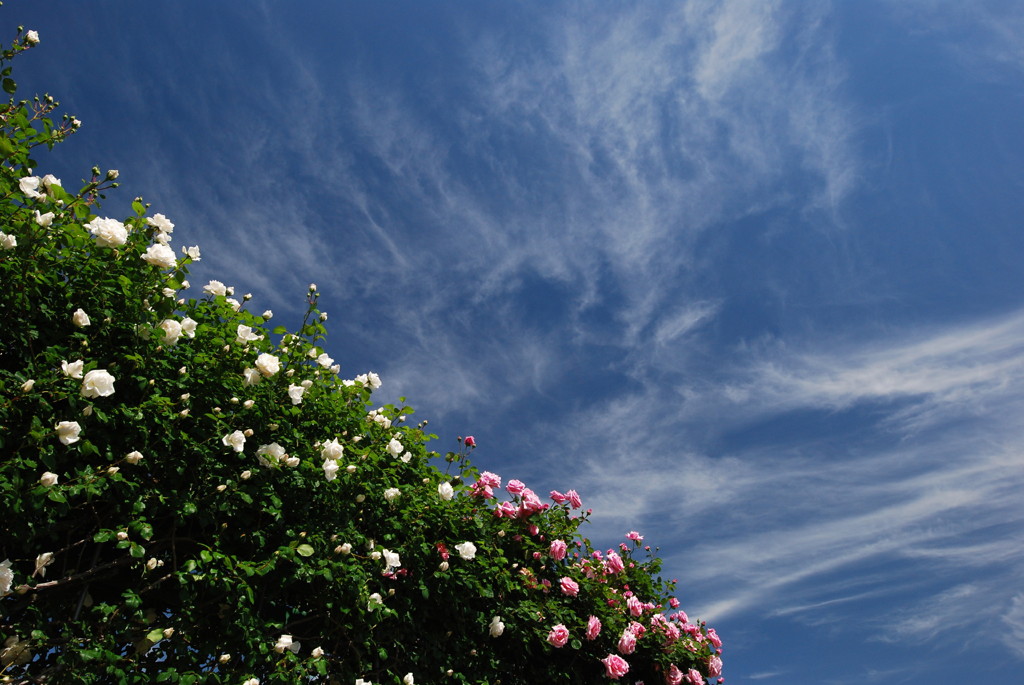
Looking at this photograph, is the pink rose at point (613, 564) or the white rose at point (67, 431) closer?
the white rose at point (67, 431)

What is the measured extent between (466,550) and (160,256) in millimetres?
2685

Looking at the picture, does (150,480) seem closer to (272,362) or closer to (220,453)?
(220,453)

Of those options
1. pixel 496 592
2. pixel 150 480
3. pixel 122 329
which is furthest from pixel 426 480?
pixel 122 329

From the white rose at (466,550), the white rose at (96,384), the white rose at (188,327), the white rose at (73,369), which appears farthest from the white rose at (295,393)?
the white rose at (466,550)

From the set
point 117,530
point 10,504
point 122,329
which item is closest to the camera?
point 10,504

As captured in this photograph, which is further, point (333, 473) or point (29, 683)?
point (333, 473)

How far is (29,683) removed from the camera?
9.91 ft

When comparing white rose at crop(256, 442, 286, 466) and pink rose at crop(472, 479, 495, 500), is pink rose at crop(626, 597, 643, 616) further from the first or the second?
white rose at crop(256, 442, 286, 466)

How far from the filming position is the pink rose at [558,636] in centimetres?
491

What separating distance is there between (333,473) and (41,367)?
1529mm

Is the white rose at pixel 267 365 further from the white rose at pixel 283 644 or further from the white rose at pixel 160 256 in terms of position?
the white rose at pixel 283 644

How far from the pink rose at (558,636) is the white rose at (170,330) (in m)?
3.43

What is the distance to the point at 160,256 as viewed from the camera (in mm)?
3465

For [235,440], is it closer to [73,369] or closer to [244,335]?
[244,335]
